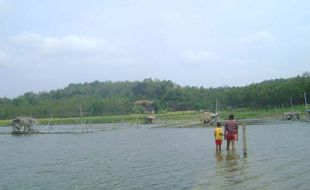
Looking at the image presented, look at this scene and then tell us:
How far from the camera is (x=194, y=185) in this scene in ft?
55.3

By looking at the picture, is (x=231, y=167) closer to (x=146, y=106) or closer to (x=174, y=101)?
(x=174, y=101)

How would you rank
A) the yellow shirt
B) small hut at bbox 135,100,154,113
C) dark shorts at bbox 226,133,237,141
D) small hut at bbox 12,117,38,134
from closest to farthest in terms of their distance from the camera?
dark shorts at bbox 226,133,237,141, the yellow shirt, small hut at bbox 12,117,38,134, small hut at bbox 135,100,154,113

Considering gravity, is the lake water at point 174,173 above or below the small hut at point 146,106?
below

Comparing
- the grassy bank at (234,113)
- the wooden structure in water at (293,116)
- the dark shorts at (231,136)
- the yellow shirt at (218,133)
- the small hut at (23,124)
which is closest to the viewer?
the dark shorts at (231,136)

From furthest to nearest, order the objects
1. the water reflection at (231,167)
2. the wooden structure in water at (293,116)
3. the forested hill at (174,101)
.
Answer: the forested hill at (174,101) < the wooden structure in water at (293,116) < the water reflection at (231,167)

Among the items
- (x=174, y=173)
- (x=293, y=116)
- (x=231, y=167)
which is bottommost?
(x=174, y=173)

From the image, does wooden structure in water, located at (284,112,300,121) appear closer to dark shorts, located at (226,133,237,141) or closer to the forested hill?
the forested hill

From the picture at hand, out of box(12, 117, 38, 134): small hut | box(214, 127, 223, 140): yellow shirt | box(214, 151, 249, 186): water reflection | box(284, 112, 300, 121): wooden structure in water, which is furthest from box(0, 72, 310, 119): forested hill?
box(214, 151, 249, 186): water reflection

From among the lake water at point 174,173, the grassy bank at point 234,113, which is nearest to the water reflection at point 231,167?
the lake water at point 174,173

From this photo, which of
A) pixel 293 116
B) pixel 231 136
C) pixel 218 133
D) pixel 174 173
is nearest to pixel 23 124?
pixel 293 116

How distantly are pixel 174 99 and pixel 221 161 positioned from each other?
134997mm

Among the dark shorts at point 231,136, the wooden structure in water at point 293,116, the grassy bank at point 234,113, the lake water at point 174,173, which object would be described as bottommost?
the lake water at point 174,173

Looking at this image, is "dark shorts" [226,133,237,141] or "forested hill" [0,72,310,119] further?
"forested hill" [0,72,310,119]

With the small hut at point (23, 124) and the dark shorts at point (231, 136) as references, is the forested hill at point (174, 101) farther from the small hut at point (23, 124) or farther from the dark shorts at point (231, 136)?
the dark shorts at point (231, 136)
